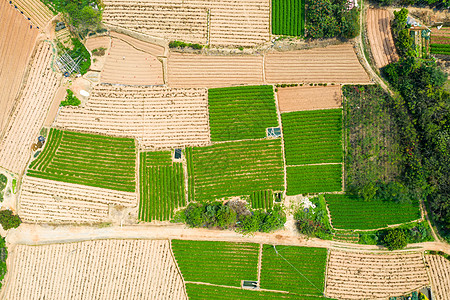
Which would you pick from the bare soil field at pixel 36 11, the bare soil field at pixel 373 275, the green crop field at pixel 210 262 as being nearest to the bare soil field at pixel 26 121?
the bare soil field at pixel 36 11

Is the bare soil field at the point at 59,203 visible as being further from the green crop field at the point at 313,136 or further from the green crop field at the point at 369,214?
the green crop field at the point at 369,214

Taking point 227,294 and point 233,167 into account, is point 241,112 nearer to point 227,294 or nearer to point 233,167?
point 233,167

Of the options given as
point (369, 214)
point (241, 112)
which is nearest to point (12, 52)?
point (241, 112)

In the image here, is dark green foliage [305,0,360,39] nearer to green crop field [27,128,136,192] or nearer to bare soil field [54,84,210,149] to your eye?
bare soil field [54,84,210,149]

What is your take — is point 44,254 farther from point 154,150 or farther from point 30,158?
point 154,150

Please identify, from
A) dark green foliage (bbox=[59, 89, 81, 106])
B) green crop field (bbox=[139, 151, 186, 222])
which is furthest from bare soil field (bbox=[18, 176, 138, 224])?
dark green foliage (bbox=[59, 89, 81, 106])
